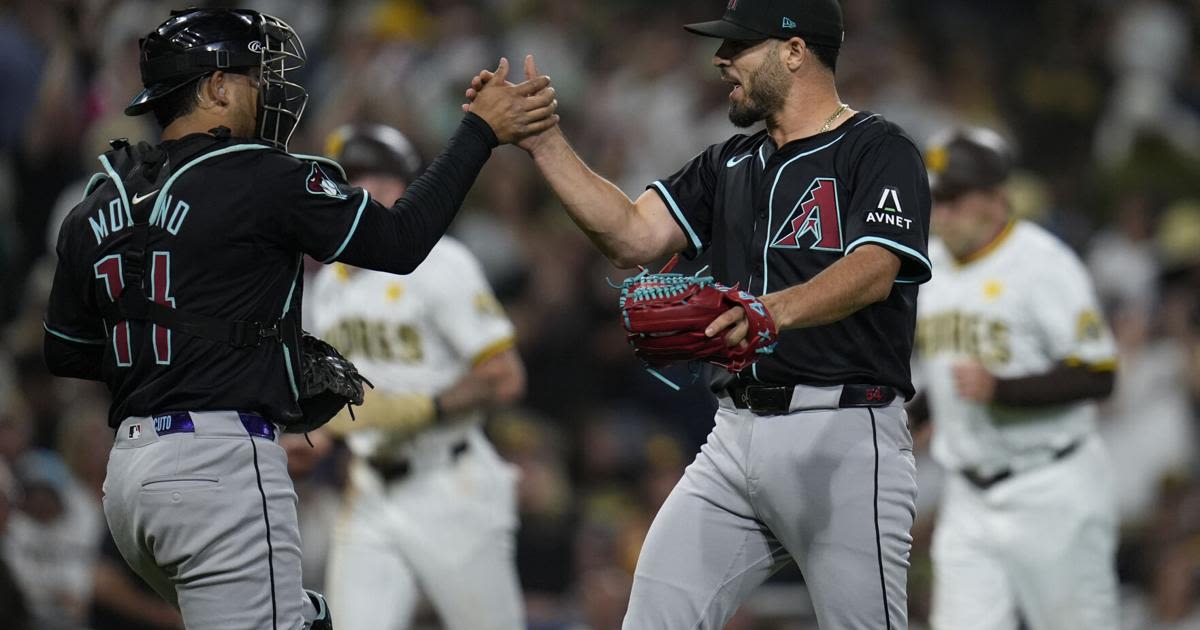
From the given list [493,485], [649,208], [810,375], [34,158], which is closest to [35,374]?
[34,158]

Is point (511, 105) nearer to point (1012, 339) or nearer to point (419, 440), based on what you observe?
point (419, 440)

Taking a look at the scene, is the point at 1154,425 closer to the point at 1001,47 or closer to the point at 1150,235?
the point at 1150,235

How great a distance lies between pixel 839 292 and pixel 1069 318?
2.52m

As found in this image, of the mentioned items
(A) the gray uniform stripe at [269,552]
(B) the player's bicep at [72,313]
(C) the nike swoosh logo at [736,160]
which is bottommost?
(A) the gray uniform stripe at [269,552]

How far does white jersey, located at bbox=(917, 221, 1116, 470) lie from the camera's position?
21.0 ft

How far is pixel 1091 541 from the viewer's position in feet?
20.8

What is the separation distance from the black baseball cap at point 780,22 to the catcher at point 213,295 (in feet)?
3.64

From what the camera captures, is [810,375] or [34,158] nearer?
[810,375]

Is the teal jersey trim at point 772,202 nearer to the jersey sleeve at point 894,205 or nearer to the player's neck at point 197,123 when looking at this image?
the jersey sleeve at point 894,205

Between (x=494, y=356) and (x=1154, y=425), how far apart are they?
5.34m

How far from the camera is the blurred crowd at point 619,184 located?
29.1 ft

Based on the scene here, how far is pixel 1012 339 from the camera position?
6.53 metres

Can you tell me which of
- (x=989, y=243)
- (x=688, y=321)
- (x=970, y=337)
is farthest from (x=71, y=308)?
(x=989, y=243)

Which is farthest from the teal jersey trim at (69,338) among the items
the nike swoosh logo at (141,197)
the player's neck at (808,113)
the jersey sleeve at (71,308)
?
the player's neck at (808,113)
